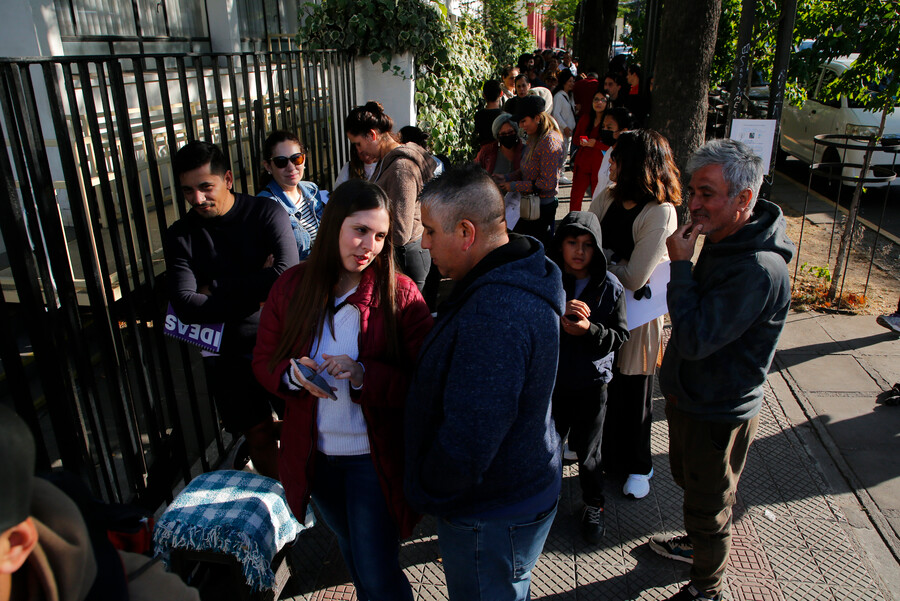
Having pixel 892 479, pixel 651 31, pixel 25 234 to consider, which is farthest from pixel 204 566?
pixel 651 31

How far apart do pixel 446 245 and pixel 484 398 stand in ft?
1.57

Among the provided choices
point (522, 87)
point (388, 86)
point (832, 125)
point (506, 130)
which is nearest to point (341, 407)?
point (506, 130)

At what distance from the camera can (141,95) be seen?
2.72 m

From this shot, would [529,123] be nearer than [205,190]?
No

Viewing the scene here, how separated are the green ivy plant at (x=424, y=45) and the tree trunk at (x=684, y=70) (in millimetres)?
2408

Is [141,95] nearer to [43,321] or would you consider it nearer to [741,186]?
[43,321]

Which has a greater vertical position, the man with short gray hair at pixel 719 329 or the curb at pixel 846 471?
the man with short gray hair at pixel 719 329

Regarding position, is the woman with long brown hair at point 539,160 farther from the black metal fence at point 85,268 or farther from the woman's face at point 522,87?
the woman's face at point 522,87

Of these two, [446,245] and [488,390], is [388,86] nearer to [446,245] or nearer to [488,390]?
[446,245]

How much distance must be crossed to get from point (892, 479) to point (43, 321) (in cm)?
433

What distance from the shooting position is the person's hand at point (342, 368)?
6.72ft

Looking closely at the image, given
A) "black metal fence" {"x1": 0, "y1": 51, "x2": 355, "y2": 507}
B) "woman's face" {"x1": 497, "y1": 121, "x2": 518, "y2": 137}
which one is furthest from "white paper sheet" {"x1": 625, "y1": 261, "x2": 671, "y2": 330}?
"woman's face" {"x1": 497, "y1": 121, "x2": 518, "y2": 137}

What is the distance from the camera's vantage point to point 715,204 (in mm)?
2410

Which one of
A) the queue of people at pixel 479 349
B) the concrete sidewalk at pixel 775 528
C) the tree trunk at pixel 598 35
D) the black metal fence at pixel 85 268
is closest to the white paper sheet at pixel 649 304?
the queue of people at pixel 479 349
